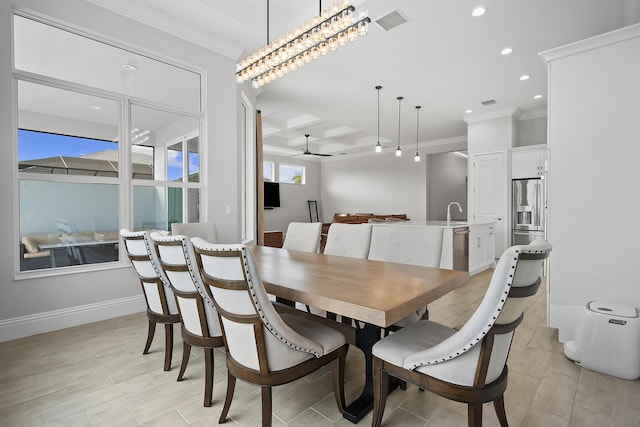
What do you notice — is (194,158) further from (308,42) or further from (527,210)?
(527,210)

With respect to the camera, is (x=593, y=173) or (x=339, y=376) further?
(x=593, y=173)

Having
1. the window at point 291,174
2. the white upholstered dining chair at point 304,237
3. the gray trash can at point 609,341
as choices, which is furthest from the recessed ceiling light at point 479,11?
the window at point 291,174

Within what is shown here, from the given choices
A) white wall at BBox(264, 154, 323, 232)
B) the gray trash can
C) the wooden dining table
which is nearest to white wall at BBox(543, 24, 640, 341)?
the gray trash can

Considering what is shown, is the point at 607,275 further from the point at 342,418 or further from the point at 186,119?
the point at 186,119

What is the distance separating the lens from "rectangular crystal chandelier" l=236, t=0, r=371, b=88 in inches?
77.3

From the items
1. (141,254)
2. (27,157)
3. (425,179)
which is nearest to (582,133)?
(141,254)

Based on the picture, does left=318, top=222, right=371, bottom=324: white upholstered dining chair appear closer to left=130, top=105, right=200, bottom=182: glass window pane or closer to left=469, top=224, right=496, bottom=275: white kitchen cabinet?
left=130, top=105, right=200, bottom=182: glass window pane

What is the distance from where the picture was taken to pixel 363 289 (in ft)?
4.77

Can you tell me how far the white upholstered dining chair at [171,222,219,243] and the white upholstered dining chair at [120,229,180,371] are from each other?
87 cm

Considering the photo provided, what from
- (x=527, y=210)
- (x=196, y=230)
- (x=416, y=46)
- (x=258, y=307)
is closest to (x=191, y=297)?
(x=258, y=307)

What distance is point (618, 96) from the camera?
7.76 ft

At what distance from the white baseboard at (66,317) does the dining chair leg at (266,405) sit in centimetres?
253

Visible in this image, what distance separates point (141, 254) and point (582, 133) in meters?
3.43

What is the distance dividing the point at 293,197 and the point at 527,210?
22.2ft
